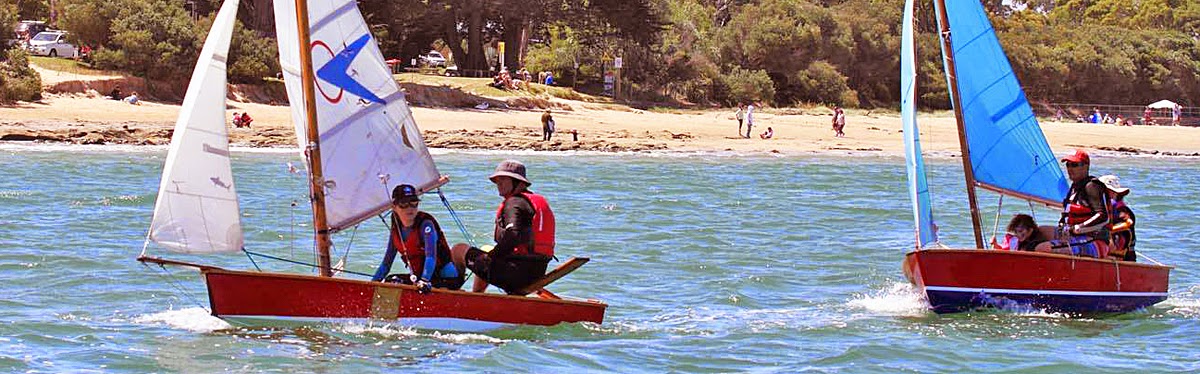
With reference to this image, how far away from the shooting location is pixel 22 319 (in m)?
13.9

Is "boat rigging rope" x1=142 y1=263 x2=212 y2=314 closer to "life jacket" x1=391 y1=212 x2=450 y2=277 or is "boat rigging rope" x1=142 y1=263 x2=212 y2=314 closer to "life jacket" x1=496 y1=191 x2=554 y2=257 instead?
"life jacket" x1=391 y1=212 x2=450 y2=277

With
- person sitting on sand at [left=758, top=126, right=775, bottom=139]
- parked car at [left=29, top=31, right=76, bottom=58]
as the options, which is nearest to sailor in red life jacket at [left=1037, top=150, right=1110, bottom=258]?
person sitting on sand at [left=758, top=126, right=775, bottom=139]

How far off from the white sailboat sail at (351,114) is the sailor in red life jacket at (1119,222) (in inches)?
224

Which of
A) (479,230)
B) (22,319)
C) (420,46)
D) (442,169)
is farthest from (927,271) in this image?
(420,46)

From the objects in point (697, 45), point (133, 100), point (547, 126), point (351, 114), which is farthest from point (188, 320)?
point (697, 45)

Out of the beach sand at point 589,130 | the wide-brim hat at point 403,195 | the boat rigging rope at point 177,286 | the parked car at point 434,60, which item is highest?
the wide-brim hat at point 403,195

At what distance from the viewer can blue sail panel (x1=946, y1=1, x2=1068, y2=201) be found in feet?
50.2

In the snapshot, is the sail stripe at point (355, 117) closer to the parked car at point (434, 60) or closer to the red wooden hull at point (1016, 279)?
the red wooden hull at point (1016, 279)

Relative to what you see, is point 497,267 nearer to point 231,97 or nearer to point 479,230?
point 479,230

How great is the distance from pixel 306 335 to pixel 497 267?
4.80 ft

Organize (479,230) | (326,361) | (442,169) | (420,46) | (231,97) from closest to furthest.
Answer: (326,361) < (479,230) < (442,169) < (231,97) < (420,46)

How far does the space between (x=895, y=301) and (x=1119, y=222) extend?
2276 millimetres

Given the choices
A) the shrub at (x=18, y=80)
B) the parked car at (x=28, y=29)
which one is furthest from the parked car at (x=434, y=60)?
the shrub at (x=18, y=80)

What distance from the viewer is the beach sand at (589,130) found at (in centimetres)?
3847
